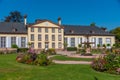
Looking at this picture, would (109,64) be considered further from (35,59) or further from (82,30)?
(82,30)

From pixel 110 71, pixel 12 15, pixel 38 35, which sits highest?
pixel 12 15

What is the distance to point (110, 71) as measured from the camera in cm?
1409

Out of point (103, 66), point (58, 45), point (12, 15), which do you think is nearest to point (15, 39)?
point (58, 45)

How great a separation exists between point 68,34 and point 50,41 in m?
4.49

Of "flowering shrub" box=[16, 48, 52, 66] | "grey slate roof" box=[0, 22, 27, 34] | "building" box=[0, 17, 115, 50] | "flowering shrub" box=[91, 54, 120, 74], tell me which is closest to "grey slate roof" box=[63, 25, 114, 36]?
"building" box=[0, 17, 115, 50]

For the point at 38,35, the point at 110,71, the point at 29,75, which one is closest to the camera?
the point at 29,75

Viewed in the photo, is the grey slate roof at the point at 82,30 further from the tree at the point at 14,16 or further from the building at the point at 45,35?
the tree at the point at 14,16

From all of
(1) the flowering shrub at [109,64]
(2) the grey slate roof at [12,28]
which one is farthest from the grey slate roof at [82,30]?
(1) the flowering shrub at [109,64]

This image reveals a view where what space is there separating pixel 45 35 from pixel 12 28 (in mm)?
7200

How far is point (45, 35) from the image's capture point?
55.5m

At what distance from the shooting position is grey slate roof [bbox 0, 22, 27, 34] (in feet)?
172

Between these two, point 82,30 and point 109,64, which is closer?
point 109,64

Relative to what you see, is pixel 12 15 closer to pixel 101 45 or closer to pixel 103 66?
pixel 101 45

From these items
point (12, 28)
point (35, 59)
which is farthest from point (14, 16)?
point (35, 59)
